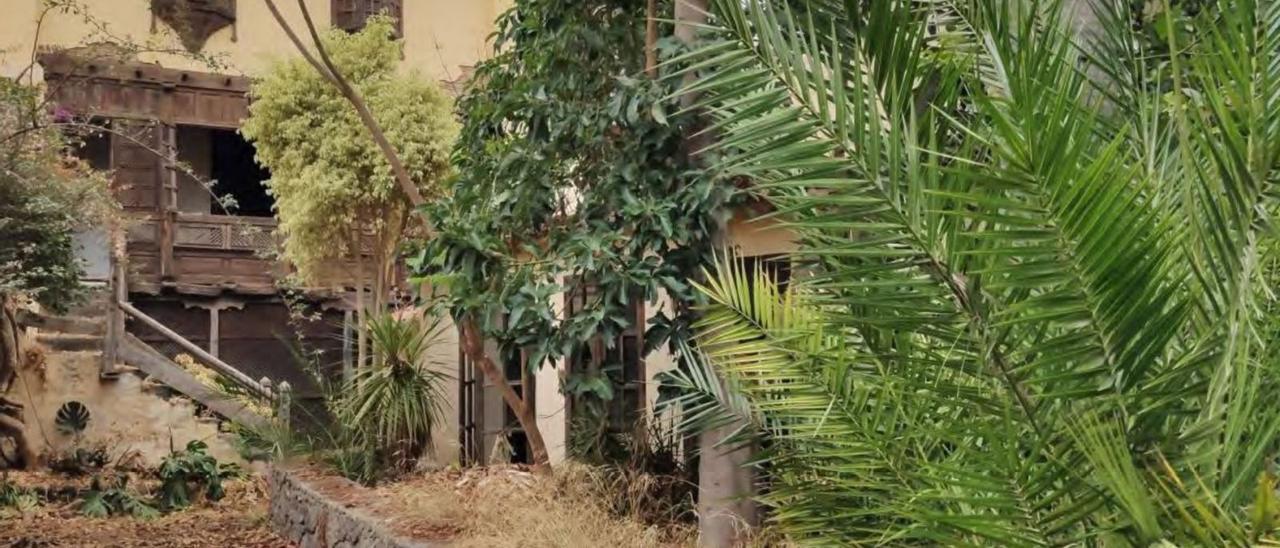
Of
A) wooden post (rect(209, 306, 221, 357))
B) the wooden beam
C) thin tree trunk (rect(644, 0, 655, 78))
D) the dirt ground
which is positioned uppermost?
thin tree trunk (rect(644, 0, 655, 78))

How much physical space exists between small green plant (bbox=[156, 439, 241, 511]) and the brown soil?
3948mm

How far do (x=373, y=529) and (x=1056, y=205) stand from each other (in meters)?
→ 4.93

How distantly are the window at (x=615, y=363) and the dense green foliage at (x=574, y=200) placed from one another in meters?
0.06

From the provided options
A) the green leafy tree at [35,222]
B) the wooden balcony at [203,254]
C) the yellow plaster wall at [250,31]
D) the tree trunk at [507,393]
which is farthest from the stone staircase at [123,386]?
the tree trunk at [507,393]

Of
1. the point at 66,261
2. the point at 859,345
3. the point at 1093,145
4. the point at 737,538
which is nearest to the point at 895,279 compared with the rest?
the point at 1093,145

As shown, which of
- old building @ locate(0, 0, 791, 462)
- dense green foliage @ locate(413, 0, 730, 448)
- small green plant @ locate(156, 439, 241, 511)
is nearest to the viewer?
dense green foliage @ locate(413, 0, 730, 448)

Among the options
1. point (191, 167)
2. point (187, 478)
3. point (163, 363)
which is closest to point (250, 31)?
point (191, 167)

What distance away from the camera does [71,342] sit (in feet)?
41.3

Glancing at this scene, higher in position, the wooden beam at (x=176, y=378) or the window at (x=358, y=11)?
the window at (x=358, y=11)

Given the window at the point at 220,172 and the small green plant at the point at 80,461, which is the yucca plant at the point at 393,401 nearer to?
the small green plant at the point at 80,461

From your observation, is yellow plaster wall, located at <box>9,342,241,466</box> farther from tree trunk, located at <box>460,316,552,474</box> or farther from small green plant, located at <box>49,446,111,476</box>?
tree trunk, located at <box>460,316,552,474</box>

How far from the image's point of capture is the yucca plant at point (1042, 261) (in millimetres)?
1819

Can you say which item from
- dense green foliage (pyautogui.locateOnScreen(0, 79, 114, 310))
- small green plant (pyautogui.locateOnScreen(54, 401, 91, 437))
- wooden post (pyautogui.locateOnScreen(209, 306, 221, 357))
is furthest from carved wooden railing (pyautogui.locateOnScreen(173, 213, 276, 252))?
dense green foliage (pyautogui.locateOnScreen(0, 79, 114, 310))

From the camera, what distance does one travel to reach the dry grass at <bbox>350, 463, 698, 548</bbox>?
15.8 ft
